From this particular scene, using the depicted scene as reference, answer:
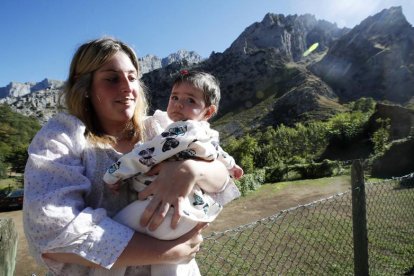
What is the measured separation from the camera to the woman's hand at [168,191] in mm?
1248

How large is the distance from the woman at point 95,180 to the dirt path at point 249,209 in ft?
23.6

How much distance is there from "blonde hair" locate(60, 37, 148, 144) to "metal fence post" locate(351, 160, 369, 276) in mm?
2526

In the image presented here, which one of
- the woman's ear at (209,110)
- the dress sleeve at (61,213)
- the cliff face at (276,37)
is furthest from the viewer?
the cliff face at (276,37)

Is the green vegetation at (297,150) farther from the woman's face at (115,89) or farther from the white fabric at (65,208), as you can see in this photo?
the white fabric at (65,208)

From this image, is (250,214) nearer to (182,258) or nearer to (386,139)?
(182,258)

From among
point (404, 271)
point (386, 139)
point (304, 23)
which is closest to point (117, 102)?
point (404, 271)

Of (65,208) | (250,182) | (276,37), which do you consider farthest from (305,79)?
(65,208)

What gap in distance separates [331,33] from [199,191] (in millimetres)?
206927

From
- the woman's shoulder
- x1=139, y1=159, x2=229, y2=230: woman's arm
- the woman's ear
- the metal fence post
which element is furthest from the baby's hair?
the metal fence post

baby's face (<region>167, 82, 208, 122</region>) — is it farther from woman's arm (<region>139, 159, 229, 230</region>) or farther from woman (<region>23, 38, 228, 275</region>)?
woman's arm (<region>139, 159, 229, 230</region>)

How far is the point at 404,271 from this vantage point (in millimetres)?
4828

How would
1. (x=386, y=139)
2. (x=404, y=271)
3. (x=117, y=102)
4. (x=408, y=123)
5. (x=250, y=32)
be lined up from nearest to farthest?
(x=117, y=102) → (x=404, y=271) → (x=386, y=139) → (x=408, y=123) → (x=250, y=32)

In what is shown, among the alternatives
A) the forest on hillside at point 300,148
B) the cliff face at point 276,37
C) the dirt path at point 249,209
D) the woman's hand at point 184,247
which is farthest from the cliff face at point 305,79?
the woman's hand at point 184,247

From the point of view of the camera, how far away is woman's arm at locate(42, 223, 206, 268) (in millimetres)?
1137
